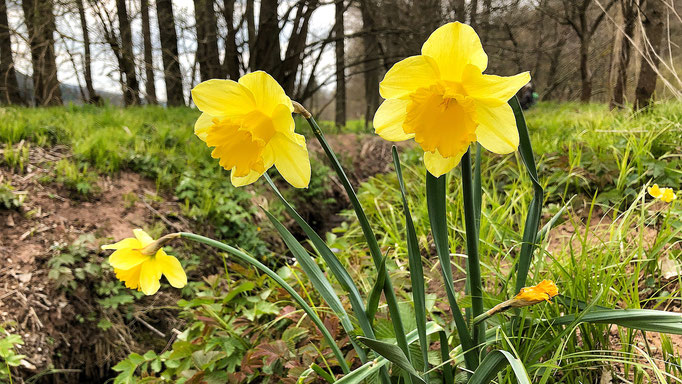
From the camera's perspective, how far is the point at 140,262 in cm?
87

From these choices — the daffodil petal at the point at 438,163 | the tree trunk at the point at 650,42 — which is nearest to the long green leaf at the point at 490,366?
the daffodil petal at the point at 438,163

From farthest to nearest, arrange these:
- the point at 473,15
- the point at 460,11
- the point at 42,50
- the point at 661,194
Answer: the point at 460,11 < the point at 473,15 < the point at 42,50 < the point at 661,194

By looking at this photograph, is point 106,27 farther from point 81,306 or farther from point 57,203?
point 81,306

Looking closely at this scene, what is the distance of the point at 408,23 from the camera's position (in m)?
5.77

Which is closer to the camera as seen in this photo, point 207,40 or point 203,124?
point 203,124

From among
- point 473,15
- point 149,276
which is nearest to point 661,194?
point 149,276

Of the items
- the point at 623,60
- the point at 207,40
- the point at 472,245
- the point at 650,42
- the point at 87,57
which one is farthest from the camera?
the point at 207,40

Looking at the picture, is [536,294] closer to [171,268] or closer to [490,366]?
[490,366]

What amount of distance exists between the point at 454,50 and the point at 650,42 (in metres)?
3.66

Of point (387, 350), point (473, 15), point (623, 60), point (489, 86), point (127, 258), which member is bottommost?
point (387, 350)

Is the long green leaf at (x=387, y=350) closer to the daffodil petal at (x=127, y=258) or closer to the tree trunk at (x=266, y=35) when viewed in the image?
the daffodil petal at (x=127, y=258)

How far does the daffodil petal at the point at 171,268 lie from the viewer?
3.02 feet

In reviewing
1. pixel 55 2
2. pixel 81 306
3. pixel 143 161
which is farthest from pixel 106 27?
pixel 81 306

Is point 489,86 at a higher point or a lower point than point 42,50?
lower
